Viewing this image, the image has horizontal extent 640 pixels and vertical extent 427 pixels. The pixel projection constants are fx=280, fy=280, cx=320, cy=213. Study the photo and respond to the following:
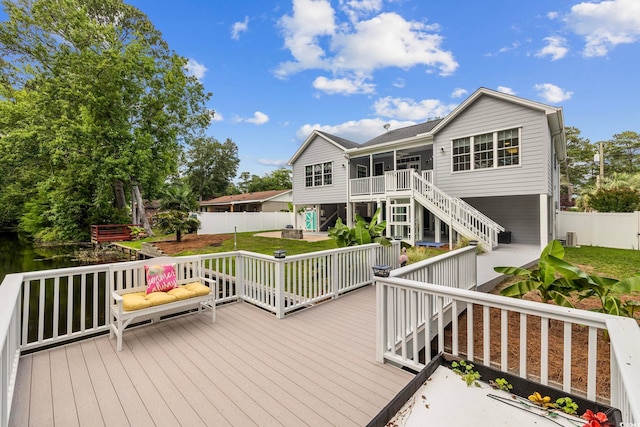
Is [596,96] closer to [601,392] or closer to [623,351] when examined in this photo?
[601,392]

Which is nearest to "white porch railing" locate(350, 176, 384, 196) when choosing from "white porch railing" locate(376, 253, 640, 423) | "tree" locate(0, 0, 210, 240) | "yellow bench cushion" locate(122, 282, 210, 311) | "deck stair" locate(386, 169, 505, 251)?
"deck stair" locate(386, 169, 505, 251)

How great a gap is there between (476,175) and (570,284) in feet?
29.2

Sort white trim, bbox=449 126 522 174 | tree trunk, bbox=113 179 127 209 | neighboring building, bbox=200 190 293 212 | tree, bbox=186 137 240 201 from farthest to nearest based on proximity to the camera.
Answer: tree, bbox=186 137 240 201, neighboring building, bbox=200 190 293 212, tree trunk, bbox=113 179 127 209, white trim, bbox=449 126 522 174

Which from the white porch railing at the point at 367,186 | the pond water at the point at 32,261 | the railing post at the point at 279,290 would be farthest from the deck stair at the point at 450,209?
the pond water at the point at 32,261

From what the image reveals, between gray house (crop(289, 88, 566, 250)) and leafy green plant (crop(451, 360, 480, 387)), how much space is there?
337 inches

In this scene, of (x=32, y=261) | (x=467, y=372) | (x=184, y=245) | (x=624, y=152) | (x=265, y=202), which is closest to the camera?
(x=467, y=372)

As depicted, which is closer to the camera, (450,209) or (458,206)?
(458,206)

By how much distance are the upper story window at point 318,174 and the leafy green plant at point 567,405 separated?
15.0 m

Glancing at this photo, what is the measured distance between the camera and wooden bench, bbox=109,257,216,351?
344 centimetres

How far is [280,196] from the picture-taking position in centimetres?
2788

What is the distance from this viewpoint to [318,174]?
17.2 meters

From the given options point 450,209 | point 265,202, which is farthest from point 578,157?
point 265,202

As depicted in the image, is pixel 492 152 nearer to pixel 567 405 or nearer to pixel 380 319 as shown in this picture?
pixel 380 319

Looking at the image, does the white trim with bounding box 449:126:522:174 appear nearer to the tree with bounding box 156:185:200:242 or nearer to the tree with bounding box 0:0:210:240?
the tree with bounding box 156:185:200:242
